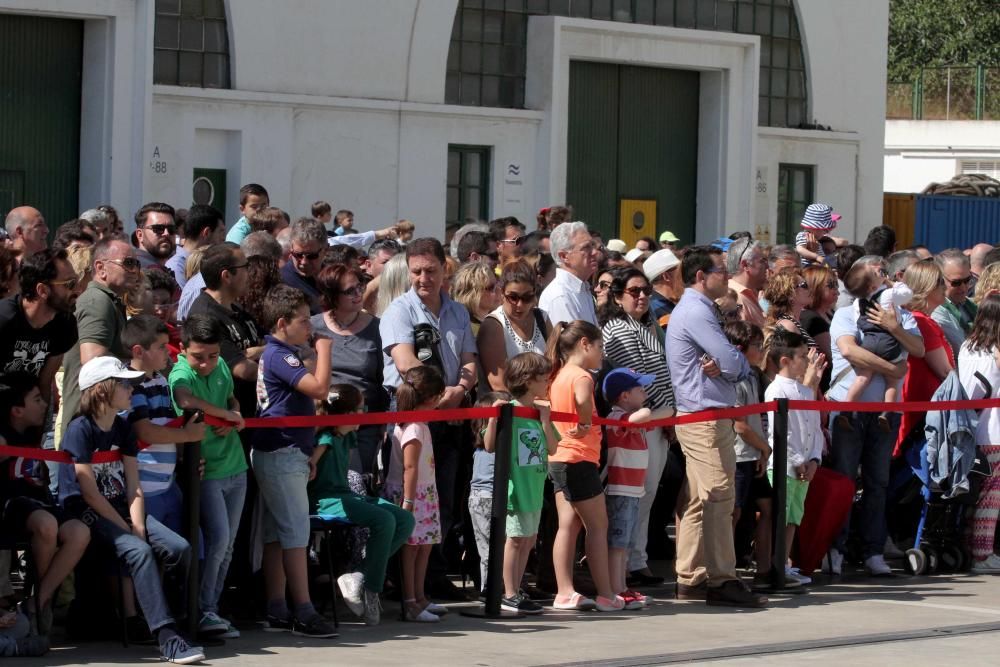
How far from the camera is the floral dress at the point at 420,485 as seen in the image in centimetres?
992

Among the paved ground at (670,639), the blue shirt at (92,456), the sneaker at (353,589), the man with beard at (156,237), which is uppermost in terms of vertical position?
the man with beard at (156,237)

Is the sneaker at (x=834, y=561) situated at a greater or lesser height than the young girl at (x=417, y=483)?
lesser

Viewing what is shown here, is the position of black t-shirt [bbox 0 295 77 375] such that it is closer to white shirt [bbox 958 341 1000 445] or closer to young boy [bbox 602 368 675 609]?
young boy [bbox 602 368 675 609]

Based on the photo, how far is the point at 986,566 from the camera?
1228 cm

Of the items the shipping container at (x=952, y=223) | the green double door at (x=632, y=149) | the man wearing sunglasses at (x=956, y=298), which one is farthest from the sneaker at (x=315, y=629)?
the shipping container at (x=952, y=223)

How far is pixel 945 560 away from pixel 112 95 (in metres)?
11.2

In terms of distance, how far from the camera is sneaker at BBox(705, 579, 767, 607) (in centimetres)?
1072

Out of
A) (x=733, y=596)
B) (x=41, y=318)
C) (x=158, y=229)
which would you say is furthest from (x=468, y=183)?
(x=41, y=318)

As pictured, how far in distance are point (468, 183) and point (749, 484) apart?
1311 centimetres

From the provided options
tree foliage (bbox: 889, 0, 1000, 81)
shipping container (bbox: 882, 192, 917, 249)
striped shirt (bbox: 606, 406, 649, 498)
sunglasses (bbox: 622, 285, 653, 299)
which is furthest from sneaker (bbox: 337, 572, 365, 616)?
tree foliage (bbox: 889, 0, 1000, 81)

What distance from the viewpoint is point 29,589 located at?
8.67m

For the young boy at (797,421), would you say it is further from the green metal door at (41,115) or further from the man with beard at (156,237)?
the green metal door at (41,115)

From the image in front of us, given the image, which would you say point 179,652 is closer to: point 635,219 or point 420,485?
point 420,485

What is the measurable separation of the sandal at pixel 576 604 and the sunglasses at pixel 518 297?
1.72 metres
